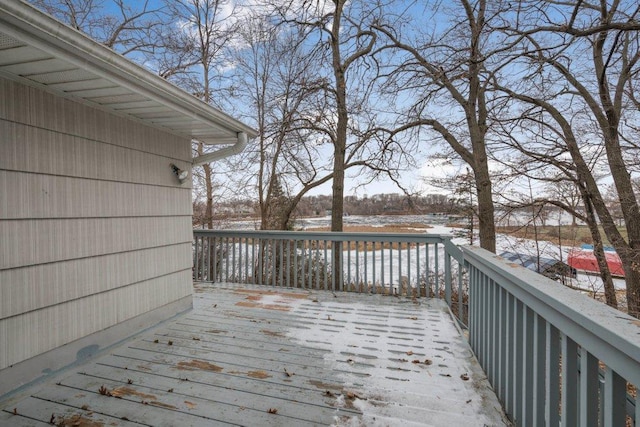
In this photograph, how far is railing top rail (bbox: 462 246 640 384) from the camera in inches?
34.9

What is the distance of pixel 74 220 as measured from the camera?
8.08 ft

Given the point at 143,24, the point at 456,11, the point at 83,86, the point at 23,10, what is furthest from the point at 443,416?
the point at 143,24

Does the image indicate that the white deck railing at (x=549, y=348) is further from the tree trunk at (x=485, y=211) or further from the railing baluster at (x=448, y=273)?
the tree trunk at (x=485, y=211)

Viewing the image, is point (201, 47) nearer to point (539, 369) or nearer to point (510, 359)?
point (510, 359)

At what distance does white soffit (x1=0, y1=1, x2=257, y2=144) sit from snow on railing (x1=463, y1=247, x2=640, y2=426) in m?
2.50

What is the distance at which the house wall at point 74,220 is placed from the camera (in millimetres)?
2078

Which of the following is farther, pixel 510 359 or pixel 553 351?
pixel 510 359

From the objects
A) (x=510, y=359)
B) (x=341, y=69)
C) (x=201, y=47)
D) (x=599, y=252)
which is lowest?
(x=599, y=252)

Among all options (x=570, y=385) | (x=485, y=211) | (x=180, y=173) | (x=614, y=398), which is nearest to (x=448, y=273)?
(x=570, y=385)

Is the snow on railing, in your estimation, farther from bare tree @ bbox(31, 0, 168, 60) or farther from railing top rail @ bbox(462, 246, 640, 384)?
bare tree @ bbox(31, 0, 168, 60)

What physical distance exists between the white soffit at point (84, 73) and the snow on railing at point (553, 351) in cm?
250

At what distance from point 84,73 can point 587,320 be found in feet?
9.26

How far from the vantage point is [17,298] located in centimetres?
210

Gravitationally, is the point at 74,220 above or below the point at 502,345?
above
